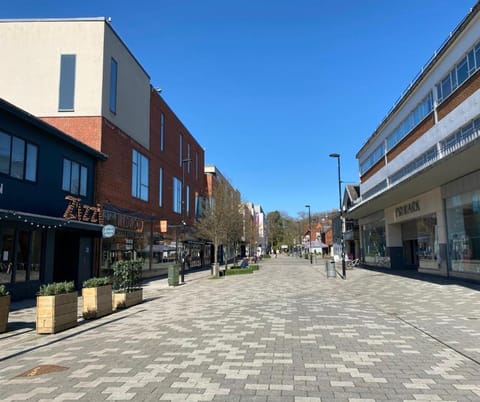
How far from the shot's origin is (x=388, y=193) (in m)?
28.9

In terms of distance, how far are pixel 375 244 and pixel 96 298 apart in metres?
35.1

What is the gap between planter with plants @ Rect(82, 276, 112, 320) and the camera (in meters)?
12.4

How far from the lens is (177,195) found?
4138 cm

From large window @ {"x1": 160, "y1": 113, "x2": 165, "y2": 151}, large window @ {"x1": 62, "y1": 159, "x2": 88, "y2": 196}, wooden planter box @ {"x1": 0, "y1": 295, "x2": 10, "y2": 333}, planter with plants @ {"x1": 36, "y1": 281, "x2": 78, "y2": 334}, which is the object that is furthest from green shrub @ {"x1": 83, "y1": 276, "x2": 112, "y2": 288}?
large window @ {"x1": 160, "y1": 113, "x2": 165, "y2": 151}

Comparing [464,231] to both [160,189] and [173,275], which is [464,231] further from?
[160,189]

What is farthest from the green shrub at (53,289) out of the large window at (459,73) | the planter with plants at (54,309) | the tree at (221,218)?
the tree at (221,218)

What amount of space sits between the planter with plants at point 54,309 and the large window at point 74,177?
33.7 feet

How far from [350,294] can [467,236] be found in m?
8.01

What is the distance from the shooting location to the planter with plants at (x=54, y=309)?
1019cm

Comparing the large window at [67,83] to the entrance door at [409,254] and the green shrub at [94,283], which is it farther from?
the entrance door at [409,254]

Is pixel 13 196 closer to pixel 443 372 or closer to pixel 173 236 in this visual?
pixel 443 372

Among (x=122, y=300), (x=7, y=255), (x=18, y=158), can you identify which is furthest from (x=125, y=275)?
(x=18, y=158)

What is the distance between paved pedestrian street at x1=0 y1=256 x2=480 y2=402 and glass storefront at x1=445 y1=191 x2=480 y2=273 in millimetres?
8873

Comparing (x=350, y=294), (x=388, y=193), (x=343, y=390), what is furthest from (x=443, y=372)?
(x=388, y=193)
